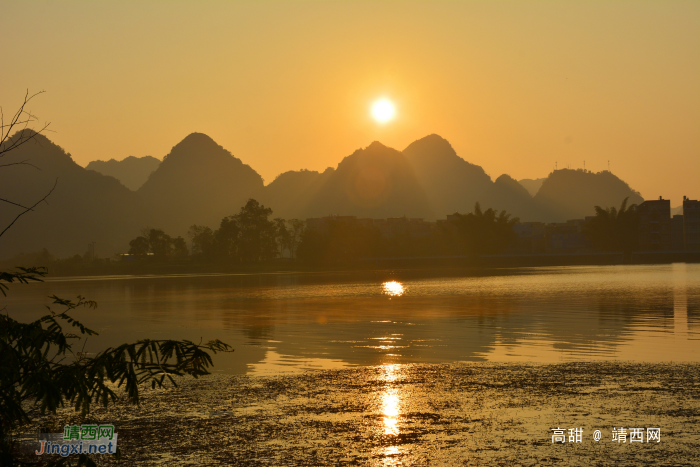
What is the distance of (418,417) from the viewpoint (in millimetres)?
12242

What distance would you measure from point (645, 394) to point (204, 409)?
9482mm

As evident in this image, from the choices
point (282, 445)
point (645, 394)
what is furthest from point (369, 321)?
point (282, 445)

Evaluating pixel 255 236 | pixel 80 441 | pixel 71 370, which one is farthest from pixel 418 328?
pixel 255 236

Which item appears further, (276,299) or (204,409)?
(276,299)

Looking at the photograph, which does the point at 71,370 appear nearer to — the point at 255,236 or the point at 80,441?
the point at 80,441

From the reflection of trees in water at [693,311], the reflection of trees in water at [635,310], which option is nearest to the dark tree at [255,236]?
the reflection of trees in water at [635,310]

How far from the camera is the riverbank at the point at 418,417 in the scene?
9.85m

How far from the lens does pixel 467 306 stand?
4281cm

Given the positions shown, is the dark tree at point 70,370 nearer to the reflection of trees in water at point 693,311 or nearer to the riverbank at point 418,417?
the riverbank at point 418,417

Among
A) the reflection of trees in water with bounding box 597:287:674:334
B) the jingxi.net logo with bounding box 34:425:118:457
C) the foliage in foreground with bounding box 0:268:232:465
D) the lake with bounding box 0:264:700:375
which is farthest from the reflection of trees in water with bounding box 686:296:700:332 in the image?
the foliage in foreground with bounding box 0:268:232:465

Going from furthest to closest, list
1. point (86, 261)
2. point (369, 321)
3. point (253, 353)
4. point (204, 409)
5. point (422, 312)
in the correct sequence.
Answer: point (86, 261), point (422, 312), point (369, 321), point (253, 353), point (204, 409)

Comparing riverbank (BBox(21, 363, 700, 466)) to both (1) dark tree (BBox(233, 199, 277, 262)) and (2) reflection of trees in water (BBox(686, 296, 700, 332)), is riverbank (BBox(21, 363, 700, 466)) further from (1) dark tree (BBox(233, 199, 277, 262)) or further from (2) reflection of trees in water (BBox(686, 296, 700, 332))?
(1) dark tree (BBox(233, 199, 277, 262))

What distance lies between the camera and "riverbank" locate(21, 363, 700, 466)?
388 inches

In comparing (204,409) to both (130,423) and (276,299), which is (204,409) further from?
(276,299)
